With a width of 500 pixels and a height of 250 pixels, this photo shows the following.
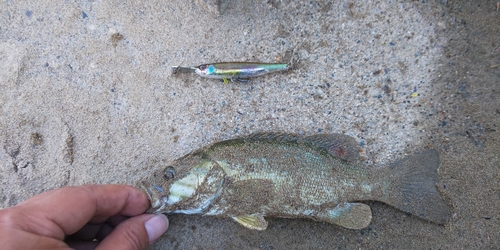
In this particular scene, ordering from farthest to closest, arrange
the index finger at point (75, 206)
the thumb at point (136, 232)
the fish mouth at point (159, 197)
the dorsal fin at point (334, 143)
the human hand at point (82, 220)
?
the dorsal fin at point (334, 143) < the fish mouth at point (159, 197) < the thumb at point (136, 232) < the index finger at point (75, 206) < the human hand at point (82, 220)

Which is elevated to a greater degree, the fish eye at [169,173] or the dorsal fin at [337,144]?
the fish eye at [169,173]

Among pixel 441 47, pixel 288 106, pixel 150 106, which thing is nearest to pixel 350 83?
pixel 288 106

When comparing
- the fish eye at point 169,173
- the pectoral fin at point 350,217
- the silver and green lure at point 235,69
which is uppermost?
the silver and green lure at point 235,69

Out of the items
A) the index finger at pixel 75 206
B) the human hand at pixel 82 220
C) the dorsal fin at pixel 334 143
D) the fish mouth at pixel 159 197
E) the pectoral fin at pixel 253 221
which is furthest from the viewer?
the dorsal fin at pixel 334 143

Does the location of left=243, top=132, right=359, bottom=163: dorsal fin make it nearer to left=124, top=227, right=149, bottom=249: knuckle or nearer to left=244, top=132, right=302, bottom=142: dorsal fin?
left=244, top=132, right=302, bottom=142: dorsal fin

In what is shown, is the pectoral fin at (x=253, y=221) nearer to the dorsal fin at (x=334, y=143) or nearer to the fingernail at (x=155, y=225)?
the fingernail at (x=155, y=225)

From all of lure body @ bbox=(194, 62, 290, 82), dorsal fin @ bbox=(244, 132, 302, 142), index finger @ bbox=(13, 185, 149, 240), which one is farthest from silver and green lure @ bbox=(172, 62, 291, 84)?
index finger @ bbox=(13, 185, 149, 240)

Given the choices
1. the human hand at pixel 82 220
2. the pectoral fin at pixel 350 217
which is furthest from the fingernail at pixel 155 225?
the pectoral fin at pixel 350 217

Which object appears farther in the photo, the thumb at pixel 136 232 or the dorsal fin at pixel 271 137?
the dorsal fin at pixel 271 137

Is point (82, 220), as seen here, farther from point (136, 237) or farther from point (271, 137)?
point (271, 137)
